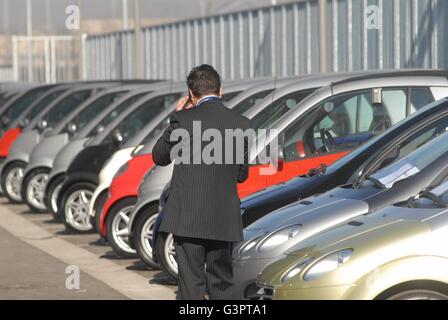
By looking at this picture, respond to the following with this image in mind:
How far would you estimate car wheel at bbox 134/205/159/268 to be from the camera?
11.8 m

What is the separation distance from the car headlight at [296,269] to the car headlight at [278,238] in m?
1.11

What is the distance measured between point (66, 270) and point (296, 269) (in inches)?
210

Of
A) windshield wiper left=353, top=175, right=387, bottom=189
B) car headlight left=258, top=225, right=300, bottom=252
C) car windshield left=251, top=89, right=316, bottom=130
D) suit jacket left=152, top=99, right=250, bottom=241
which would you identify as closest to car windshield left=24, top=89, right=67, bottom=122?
car windshield left=251, top=89, right=316, bottom=130

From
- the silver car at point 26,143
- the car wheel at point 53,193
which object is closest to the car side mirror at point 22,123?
the silver car at point 26,143

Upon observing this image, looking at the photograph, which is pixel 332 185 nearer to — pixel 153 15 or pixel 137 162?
pixel 137 162

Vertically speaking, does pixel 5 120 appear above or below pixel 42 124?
above

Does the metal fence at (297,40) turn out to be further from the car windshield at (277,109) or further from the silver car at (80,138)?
the car windshield at (277,109)

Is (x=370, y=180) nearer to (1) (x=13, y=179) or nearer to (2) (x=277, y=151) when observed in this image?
(2) (x=277, y=151)

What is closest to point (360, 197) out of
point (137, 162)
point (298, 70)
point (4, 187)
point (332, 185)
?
point (332, 185)

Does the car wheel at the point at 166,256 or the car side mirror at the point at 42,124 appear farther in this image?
the car side mirror at the point at 42,124

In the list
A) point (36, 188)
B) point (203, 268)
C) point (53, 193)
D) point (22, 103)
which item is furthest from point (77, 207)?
point (203, 268)

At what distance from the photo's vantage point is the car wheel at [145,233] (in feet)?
38.7

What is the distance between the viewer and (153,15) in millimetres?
35906

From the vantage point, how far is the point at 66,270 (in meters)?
12.0
